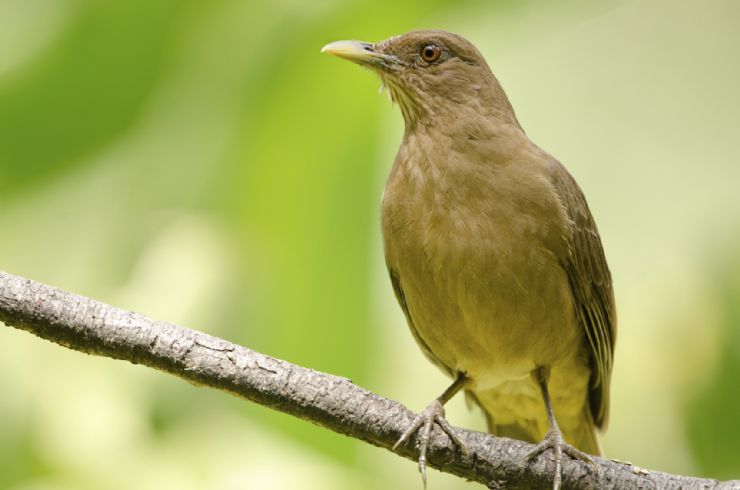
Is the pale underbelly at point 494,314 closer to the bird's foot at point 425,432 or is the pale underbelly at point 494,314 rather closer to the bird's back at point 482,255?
the bird's back at point 482,255

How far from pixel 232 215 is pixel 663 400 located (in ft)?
7.05

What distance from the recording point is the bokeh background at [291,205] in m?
4.15

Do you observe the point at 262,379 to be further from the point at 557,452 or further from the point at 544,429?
the point at 544,429

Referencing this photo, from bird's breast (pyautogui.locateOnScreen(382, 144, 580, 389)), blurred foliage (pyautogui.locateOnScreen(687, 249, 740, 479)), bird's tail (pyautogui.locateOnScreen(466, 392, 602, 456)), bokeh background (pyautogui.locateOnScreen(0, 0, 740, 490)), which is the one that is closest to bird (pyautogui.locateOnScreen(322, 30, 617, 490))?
bird's breast (pyautogui.locateOnScreen(382, 144, 580, 389))

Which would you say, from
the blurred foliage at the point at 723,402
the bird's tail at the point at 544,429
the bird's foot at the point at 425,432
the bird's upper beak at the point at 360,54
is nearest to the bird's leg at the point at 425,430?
the bird's foot at the point at 425,432

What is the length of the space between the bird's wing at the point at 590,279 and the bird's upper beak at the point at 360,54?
763 mm

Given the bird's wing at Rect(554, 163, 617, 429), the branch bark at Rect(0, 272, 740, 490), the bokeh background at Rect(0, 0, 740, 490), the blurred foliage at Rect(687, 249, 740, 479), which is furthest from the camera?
the bokeh background at Rect(0, 0, 740, 490)

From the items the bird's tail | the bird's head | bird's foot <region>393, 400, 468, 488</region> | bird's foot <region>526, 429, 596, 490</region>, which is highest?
the bird's head

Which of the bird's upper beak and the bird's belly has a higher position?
the bird's upper beak

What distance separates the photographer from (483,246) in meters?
3.36

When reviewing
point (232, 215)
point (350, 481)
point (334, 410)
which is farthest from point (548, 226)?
point (232, 215)

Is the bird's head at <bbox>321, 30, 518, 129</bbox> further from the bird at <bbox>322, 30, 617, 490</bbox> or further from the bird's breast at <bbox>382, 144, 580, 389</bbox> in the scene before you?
the bird's breast at <bbox>382, 144, 580, 389</bbox>

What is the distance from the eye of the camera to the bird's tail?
421 centimetres

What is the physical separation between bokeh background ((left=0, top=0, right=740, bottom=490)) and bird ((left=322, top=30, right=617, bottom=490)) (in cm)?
41
